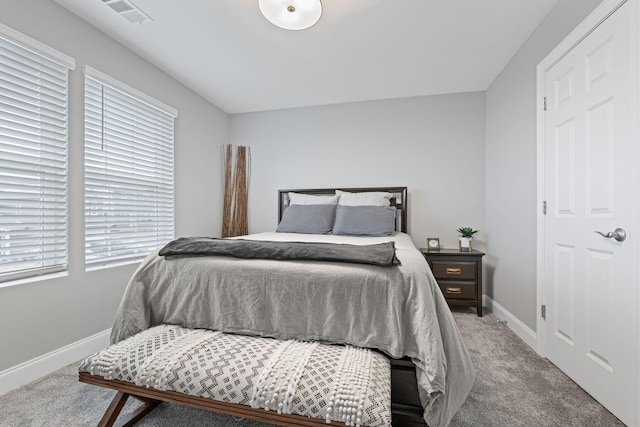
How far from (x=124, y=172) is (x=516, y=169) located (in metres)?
3.44

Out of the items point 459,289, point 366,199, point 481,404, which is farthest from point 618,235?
point 366,199

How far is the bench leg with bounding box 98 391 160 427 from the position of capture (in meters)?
1.22

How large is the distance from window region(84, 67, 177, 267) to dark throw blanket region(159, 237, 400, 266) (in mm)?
1054

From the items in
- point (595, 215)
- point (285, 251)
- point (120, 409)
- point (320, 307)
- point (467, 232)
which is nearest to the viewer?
point (120, 409)

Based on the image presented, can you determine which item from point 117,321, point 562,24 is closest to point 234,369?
point 117,321

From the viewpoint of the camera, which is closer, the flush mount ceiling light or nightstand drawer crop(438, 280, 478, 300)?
the flush mount ceiling light

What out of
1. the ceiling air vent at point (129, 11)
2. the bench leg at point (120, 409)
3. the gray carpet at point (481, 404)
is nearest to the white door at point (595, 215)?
the gray carpet at point (481, 404)

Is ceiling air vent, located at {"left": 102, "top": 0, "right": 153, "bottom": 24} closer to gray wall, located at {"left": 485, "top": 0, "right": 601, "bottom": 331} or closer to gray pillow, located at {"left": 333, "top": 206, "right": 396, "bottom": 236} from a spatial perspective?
gray pillow, located at {"left": 333, "top": 206, "right": 396, "bottom": 236}

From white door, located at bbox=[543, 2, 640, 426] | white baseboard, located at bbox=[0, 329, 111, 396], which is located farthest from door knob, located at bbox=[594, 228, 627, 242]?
white baseboard, located at bbox=[0, 329, 111, 396]

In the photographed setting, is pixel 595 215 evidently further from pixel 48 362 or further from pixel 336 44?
pixel 48 362

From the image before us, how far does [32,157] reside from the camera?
5.81 feet

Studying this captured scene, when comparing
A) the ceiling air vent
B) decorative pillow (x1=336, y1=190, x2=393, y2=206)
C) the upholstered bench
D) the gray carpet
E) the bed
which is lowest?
the gray carpet

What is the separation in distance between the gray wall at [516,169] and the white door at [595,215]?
→ 22cm

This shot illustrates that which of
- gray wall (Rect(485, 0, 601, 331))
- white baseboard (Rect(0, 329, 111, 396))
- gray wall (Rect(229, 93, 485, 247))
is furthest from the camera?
gray wall (Rect(229, 93, 485, 247))
